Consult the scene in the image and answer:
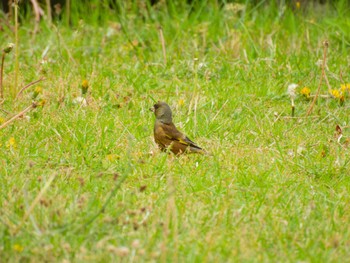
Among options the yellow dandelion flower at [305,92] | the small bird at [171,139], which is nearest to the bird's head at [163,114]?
the small bird at [171,139]

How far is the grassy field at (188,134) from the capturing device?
136 inches

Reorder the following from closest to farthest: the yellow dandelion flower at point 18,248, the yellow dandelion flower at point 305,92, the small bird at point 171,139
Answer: the yellow dandelion flower at point 18,248
the small bird at point 171,139
the yellow dandelion flower at point 305,92

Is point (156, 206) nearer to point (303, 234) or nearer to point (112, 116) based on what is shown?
point (303, 234)

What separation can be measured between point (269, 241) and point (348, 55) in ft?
11.9

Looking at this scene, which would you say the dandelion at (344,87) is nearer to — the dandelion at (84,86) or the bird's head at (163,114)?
the bird's head at (163,114)

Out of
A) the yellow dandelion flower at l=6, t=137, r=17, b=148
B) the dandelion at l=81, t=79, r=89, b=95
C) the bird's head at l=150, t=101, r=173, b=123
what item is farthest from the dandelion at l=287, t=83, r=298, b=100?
the yellow dandelion flower at l=6, t=137, r=17, b=148

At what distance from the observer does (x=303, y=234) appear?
3656 mm

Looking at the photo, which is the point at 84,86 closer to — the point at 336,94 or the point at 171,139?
the point at 171,139

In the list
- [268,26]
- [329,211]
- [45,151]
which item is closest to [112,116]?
[45,151]

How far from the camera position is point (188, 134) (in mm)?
5211

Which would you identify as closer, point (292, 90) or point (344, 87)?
point (292, 90)

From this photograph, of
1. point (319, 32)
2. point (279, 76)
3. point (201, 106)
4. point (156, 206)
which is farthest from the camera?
point (319, 32)

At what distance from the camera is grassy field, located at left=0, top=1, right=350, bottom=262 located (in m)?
3.46

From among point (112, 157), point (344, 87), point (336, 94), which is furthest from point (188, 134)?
point (344, 87)
